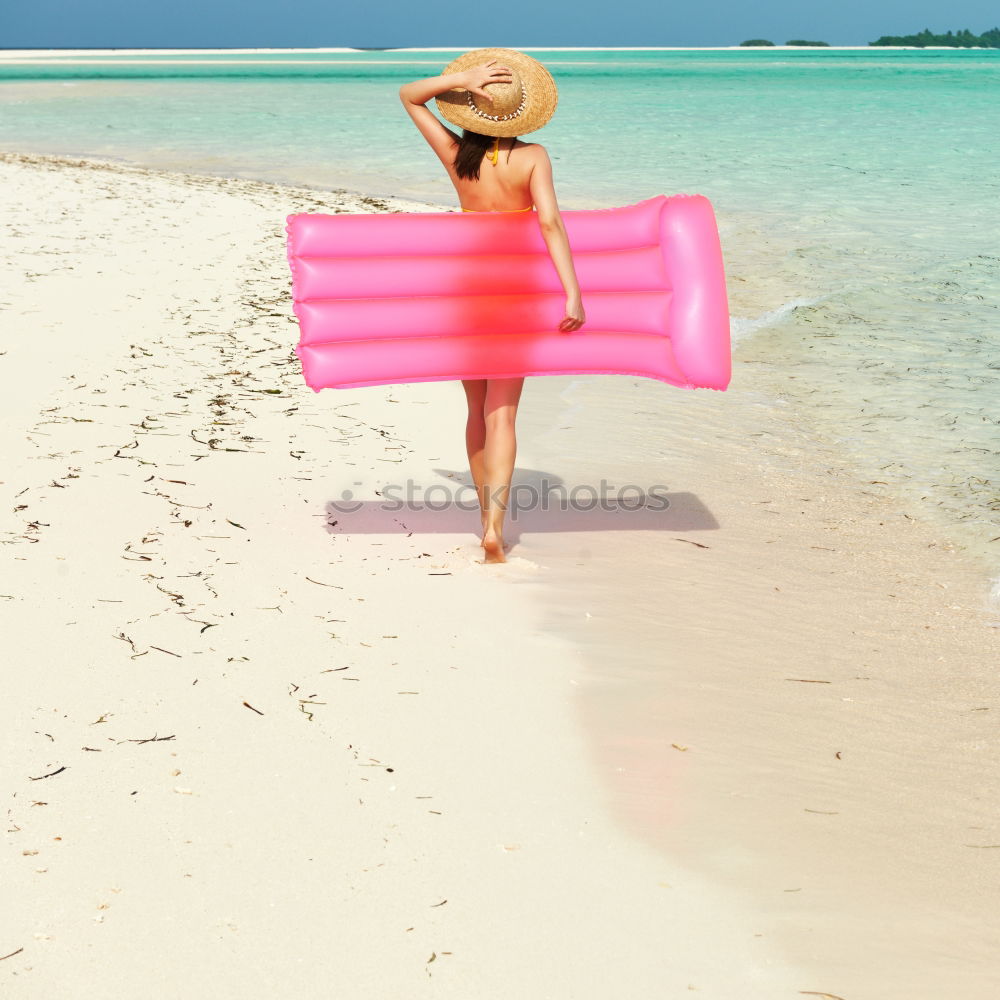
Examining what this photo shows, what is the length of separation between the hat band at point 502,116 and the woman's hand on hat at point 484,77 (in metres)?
0.04

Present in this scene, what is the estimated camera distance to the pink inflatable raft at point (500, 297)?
3.79m

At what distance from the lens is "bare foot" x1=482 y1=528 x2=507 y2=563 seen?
3801 millimetres

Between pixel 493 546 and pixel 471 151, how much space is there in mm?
1256

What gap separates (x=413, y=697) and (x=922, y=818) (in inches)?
49.4

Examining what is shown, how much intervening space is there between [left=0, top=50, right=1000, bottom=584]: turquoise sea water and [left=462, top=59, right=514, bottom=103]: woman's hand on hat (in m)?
2.46

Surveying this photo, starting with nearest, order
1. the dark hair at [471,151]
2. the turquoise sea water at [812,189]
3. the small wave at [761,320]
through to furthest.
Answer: the dark hair at [471,151] → the turquoise sea water at [812,189] → the small wave at [761,320]

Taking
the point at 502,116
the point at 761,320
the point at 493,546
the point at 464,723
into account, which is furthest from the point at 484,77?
the point at 761,320

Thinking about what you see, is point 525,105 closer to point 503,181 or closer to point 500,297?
point 503,181

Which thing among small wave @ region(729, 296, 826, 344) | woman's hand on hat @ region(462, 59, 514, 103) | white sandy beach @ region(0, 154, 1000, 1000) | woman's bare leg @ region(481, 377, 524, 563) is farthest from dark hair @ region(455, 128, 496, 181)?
small wave @ region(729, 296, 826, 344)

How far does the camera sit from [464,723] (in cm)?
287

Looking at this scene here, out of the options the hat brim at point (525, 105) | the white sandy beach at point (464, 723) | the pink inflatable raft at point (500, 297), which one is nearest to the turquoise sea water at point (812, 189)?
the white sandy beach at point (464, 723)

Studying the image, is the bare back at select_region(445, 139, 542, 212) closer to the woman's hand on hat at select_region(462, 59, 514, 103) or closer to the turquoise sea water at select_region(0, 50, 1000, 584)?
the woman's hand on hat at select_region(462, 59, 514, 103)

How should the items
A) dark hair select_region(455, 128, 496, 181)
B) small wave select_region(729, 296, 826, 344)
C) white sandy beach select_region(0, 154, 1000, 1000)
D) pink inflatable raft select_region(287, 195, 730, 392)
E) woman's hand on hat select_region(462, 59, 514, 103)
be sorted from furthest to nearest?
small wave select_region(729, 296, 826, 344) < pink inflatable raft select_region(287, 195, 730, 392) < dark hair select_region(455, 128, 496, 181) < woman's hand on hat select_region(462, 59, 514, 103) < white sandy beach select_region(0, 154, 1000, 1000)

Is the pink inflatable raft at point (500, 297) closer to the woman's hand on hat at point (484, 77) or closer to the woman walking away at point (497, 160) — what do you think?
the woman walking away at point (497, 160)
